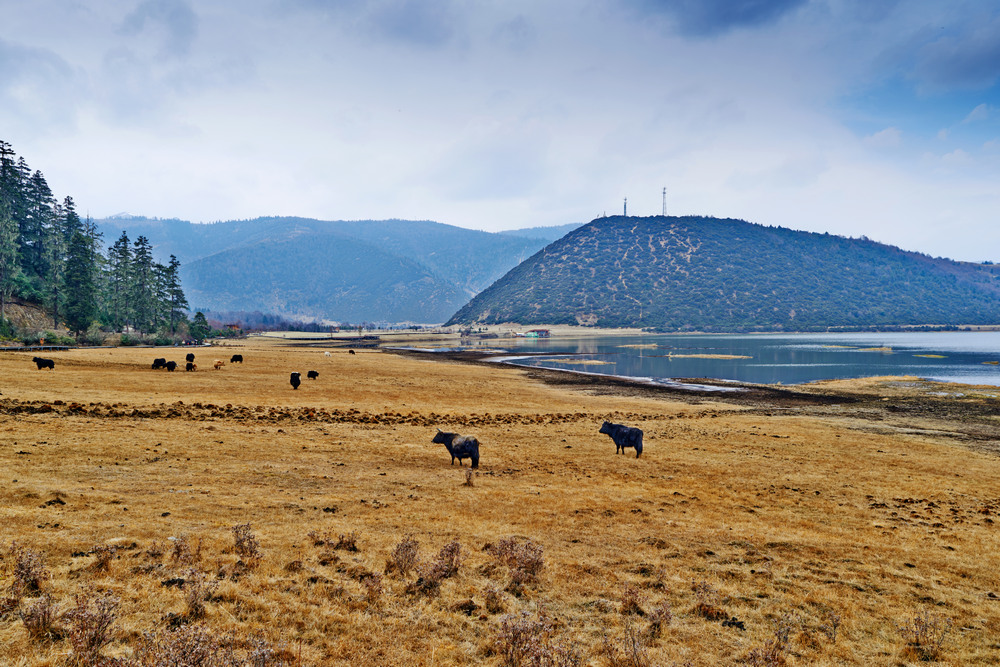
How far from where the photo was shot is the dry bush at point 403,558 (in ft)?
25.0

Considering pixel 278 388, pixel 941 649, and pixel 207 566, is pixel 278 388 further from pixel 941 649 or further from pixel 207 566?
pixel 941 649

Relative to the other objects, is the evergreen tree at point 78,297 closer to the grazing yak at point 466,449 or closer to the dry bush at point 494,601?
the grazing yak at point 466,449

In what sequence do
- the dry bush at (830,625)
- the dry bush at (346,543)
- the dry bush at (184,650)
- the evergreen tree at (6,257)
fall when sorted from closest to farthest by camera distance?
the dry bush at (184,650)
the dry bush at (830,625)
the dry bush at (346,543)
the evergreen tree at (6,257)

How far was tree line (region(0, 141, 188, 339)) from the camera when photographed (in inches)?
2394

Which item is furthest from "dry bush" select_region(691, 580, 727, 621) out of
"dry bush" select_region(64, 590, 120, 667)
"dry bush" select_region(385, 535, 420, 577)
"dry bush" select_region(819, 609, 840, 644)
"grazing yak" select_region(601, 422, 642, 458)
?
"grazing yak" select_region(601, 422, 642, 458)

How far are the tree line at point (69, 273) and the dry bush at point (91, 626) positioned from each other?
205ft

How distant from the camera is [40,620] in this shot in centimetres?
519

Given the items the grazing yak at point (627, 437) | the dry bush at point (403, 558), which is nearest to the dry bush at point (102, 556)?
the dry bush at point (403, 558)

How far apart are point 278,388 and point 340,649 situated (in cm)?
2607

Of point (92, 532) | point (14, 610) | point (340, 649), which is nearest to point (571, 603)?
point (340, 649)

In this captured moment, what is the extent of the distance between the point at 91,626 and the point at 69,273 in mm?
75159

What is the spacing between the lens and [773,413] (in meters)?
30.3

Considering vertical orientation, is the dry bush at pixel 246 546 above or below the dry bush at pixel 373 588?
above

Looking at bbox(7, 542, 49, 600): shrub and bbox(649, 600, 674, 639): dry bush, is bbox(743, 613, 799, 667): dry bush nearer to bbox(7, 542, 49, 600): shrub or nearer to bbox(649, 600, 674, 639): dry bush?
bbox(649, 600, 674, 639): dry bush
